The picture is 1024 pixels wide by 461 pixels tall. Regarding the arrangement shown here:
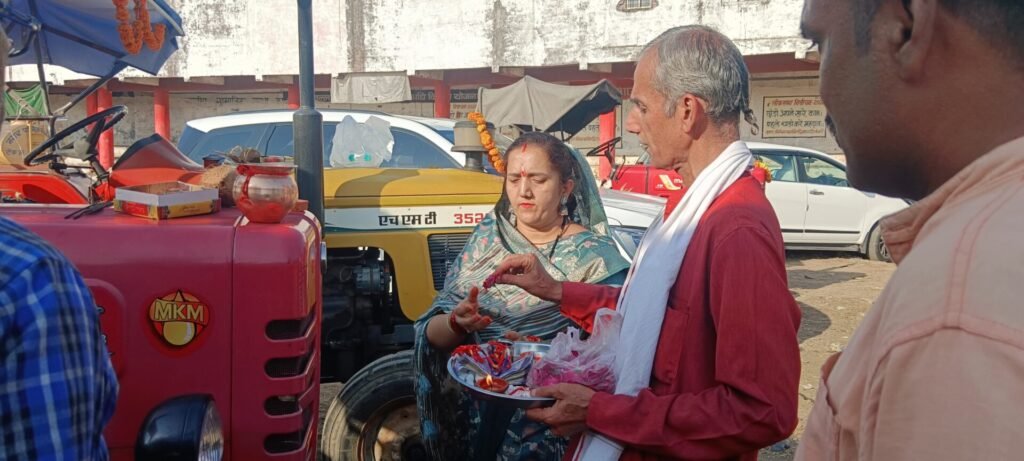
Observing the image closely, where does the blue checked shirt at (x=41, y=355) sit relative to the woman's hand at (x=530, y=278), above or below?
above

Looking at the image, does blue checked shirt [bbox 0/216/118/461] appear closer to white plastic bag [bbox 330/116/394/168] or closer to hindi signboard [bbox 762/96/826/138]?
white plastic bag [bbox 330/116/394/168]

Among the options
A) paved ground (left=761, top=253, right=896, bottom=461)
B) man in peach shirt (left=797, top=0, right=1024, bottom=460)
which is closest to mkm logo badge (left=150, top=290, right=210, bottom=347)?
man in peach shirt (left=797, top=0, right=1024, bottom=460)

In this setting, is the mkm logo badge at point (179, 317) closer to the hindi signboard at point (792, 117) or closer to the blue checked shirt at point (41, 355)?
the blue checked shirt at point (41, 355)

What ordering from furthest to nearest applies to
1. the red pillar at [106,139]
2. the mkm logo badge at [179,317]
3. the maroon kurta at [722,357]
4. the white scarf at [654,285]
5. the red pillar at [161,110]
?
1. the red pillar at [161,110]
2. the red pillar at [106,139]
3. the mkm logo badge at [179,317]
4. the white scarf at [654,285]
5. the maroon kurta at [722,357]

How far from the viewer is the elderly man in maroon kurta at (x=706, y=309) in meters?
1.63

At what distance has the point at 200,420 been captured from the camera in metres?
1.87

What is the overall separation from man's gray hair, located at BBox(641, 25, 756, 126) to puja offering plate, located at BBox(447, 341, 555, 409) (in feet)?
2.53

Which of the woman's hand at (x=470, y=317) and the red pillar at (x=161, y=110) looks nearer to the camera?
the woman's hand at (x=470, y=317)

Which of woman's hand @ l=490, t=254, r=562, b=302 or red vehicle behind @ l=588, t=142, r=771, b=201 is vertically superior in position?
woman's hand @ l=490, t=254, r=562, b=302

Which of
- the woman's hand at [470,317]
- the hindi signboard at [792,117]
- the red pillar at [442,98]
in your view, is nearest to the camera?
the woman's hand at [470,317]

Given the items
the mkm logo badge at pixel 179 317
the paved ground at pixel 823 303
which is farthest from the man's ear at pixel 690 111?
the paved ground at pixel 823 303

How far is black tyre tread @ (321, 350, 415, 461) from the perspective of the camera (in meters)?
3.56

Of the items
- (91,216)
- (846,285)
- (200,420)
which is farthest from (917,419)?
(846,285)

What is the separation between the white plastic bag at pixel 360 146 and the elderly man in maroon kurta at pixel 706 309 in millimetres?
3390
